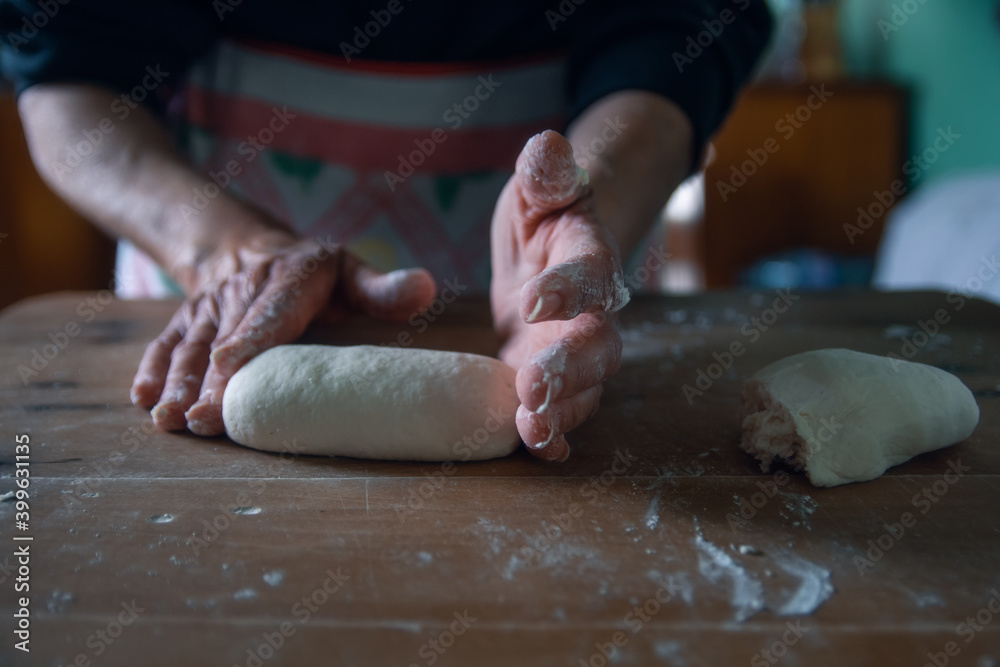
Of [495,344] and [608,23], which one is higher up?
[608,23]

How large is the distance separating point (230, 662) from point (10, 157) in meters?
4.18

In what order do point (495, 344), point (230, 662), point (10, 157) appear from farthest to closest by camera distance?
point (10, 157) < point (495, 344) < point (230, 662)

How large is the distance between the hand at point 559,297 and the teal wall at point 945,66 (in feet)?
9.01

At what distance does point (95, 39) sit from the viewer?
1562 mm

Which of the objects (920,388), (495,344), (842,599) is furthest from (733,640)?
(495,344)

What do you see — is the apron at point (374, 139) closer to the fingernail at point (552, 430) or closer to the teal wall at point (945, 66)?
the fingernail at point (552, 430)

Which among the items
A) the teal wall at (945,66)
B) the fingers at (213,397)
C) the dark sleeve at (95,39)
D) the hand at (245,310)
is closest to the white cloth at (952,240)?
the teal wall at (945,66)

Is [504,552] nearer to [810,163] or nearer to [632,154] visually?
[632,154]

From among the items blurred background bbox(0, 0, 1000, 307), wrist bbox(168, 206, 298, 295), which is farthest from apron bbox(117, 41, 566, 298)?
blurred background bbox(0, 0, 1000, 307)

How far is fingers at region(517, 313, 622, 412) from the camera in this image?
0.87 m

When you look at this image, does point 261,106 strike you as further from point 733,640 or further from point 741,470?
point 733,640

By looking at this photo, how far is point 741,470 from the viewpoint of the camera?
3.06 ft

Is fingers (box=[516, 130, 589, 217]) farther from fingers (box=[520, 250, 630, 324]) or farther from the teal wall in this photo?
the teal wall

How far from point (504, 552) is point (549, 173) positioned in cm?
52
